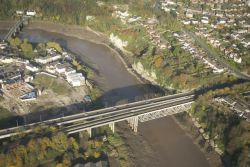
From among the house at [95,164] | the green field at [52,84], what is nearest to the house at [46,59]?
the green field at [52,84]

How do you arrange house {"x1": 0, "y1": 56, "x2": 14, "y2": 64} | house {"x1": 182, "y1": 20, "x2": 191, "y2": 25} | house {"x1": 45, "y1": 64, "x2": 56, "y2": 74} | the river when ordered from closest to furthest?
the river
house {"x1": 45, "y1": 64, "x2": 56, "y2": 74}
house {"x1": 0, "y1": 56, "x2": 14, "y2": 64}
house {"x1": 182, "y1": 20, "x2": 191, "y2": 25}

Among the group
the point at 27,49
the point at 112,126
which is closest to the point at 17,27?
the point at 27,49

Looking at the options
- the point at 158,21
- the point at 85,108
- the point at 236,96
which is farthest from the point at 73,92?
the point at 158,21

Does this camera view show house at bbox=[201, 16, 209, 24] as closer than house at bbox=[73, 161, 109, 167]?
No

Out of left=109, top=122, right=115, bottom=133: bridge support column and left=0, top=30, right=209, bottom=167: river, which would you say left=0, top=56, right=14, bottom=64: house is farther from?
left=109, top=122, right=115, bottom=133: bridge support column

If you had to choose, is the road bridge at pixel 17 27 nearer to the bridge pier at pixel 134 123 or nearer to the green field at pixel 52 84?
the green field at pixel 52 84

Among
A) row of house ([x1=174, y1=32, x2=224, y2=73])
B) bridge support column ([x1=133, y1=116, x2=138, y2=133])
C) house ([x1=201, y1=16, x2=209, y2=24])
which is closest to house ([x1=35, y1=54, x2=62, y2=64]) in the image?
bridge support column ([x1=133, y1=116, x2=138, y2=133])
